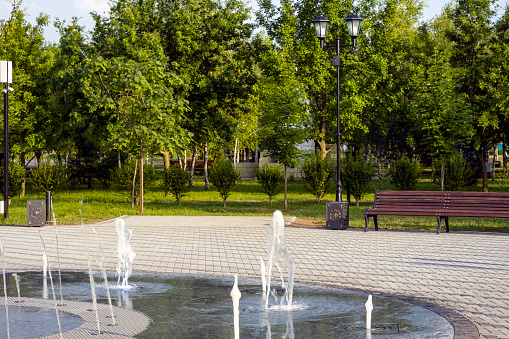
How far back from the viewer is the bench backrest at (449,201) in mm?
13719

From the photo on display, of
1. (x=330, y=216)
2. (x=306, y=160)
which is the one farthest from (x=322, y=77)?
(x=330, y=216)

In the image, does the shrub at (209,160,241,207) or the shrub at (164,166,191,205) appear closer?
the shrub at (209,160,241,207)

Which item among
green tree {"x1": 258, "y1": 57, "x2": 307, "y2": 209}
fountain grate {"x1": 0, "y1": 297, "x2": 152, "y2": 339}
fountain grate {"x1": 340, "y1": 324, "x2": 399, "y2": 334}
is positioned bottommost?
fountain grate {"x1": 0, "y1": 297, "x2": 152, "y2": 339}

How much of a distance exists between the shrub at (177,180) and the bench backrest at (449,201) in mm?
9621

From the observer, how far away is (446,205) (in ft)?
46.8

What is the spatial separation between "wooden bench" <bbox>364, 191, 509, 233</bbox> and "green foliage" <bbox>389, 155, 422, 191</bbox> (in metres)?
9.60

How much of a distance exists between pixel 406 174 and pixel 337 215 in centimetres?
1026

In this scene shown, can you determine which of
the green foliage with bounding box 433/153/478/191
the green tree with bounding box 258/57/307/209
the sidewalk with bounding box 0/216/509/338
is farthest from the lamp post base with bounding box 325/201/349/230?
the green foliage with bounding box 433/153/478/191

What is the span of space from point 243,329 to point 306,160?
16711 millimetres

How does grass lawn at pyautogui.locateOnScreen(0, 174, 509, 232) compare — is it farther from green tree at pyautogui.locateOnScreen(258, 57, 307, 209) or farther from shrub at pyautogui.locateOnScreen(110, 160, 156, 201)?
green tree at pyautogui.locateOnScreen(258, 57, 307, 209)

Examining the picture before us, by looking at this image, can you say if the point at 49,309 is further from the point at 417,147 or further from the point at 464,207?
the point at 417,147

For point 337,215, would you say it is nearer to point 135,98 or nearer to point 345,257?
point 345,257

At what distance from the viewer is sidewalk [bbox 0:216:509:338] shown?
7.43 meters

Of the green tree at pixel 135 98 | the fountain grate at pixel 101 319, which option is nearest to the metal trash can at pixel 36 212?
the green tree at pixel 135 98
